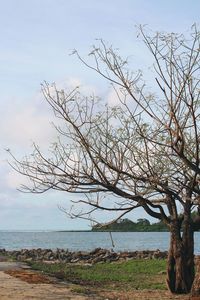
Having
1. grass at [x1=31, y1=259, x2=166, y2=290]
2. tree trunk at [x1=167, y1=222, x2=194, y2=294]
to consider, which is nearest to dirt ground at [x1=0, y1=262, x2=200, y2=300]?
tree trunk at [x1=167, y1=222, x2=194, y2=294]

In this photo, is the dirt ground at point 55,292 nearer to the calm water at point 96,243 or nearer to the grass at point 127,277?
the grass at point 127,277

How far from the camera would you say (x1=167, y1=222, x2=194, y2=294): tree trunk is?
1538cm

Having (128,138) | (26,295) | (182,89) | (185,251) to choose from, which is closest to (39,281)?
(26,295)

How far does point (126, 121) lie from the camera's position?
46.0 feet

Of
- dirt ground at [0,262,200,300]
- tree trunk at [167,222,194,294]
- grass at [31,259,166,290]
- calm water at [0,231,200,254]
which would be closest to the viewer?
dirt ground at [0,262,200,300]

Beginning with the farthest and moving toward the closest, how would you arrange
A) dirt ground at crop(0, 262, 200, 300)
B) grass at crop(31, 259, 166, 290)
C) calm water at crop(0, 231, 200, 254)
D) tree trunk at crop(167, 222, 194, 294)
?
calm water at crop(0, 231, 200, 254) < grass at crop(31, 259, 166, 290) < tree trunk at crop(167, 222, 194, 294) < dirt ground at crop(0, 262, 200, 300)

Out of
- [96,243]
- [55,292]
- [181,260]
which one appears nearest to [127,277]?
[181,260]

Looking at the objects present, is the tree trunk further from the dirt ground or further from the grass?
the grass

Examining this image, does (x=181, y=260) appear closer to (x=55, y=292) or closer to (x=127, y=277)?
(x=55, y=292)

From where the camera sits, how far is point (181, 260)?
1539cm

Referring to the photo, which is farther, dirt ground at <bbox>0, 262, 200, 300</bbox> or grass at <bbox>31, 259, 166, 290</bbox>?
grass at <bbox>31, 259, 166, 290</bbox>

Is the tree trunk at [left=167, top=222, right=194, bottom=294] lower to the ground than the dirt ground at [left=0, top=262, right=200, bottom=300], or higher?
higher

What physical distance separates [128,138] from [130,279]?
26.4 ft

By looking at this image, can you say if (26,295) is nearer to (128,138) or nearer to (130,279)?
(128,138)
